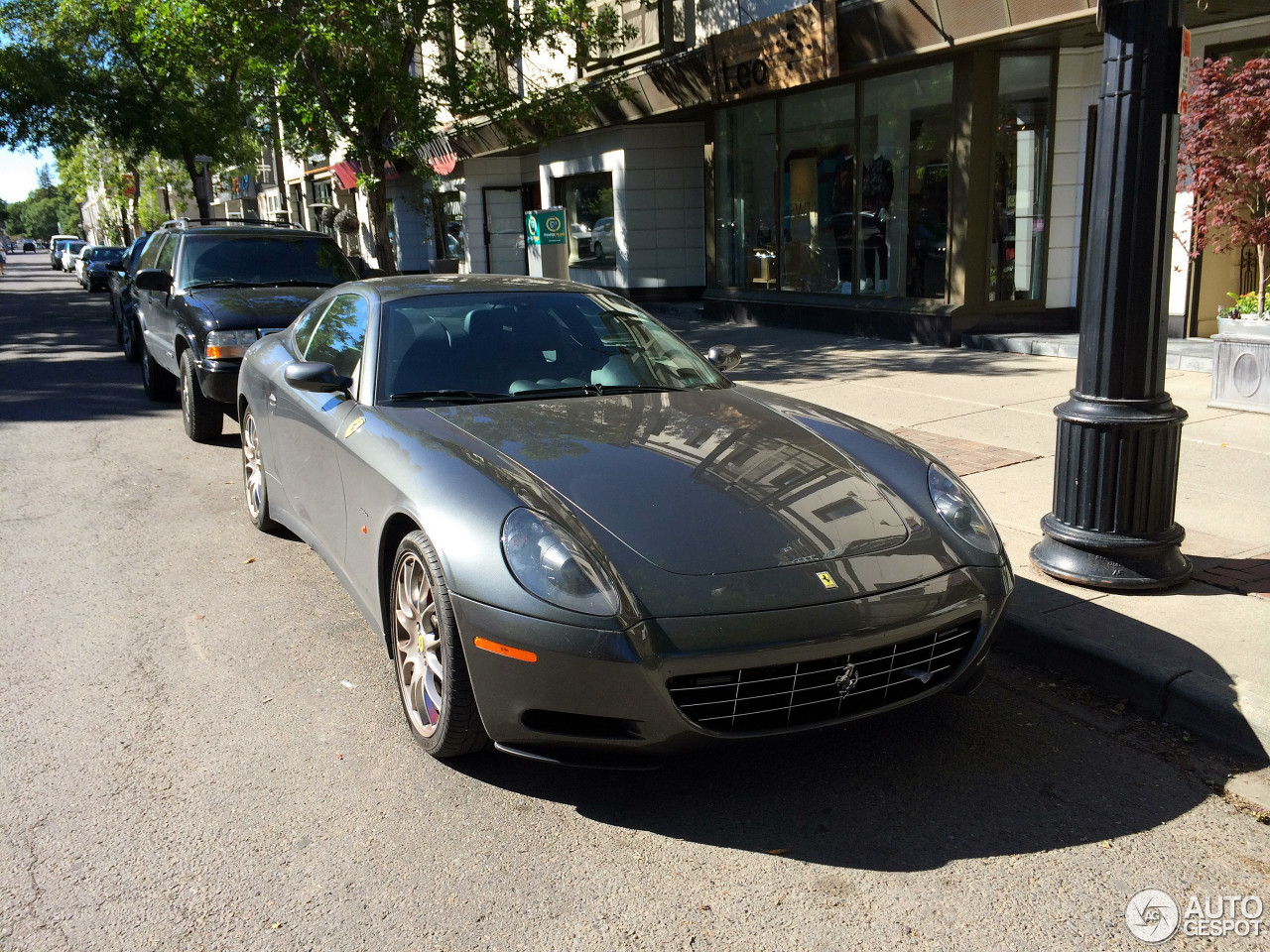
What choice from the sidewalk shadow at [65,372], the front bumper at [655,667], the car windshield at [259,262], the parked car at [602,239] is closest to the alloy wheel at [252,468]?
the front bumper at [655,667]

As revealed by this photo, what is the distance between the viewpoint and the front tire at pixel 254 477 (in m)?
5.70

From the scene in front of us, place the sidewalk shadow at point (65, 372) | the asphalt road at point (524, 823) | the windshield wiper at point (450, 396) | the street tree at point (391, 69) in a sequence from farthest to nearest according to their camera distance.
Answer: the street tree at point (391, 69)
the sidewalk shadow at point (65, 372)
the windshield wiper at point (450, 396)
the asphalt road at point (524, 823)

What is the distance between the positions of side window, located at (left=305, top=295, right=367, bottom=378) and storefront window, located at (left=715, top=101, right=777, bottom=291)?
11.3 metres

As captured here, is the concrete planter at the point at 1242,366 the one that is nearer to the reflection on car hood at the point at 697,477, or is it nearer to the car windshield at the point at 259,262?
the reflection on car hood at the point at 697,477

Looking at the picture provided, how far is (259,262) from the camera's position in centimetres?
937

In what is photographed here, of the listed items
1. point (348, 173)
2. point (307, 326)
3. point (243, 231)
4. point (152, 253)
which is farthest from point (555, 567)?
point (348, 173)

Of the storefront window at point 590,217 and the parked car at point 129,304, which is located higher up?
the storefront window at point 590,217

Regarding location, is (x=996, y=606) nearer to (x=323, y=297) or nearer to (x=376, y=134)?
(x=323, y=297)

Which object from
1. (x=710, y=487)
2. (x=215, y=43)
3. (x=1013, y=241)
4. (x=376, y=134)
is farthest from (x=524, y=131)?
(x=710, y=487)

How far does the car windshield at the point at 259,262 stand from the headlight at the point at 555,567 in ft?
21.8

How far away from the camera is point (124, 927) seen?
103 inches

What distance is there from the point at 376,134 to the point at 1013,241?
9246 millimetres

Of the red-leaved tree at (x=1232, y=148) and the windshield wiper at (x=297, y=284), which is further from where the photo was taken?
the windshield wiper at (x=297, y=284)

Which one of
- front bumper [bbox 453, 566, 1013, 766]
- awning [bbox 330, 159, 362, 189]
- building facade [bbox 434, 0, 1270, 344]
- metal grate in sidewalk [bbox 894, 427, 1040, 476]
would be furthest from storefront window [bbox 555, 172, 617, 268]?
front bumper [bbox 453, 566, 1013, 766]
